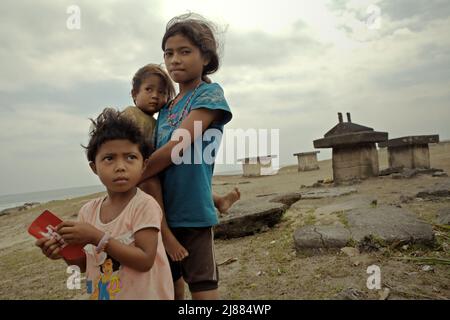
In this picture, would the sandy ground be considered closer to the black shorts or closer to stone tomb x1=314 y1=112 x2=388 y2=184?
the black shorts

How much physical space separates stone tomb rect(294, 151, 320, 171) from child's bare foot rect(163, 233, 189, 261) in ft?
55.3

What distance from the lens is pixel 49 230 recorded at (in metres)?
1.50

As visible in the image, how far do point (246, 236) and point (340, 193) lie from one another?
2979mm

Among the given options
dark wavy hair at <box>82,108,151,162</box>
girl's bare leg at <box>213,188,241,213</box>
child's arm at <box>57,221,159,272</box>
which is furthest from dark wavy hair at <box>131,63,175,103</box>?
child's arm at <box>57,221,159,272</box>

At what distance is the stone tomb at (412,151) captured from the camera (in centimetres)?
976

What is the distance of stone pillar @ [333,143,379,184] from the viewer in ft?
29.2

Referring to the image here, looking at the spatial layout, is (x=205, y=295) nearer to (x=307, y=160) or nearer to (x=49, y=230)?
(x=49, y=230)

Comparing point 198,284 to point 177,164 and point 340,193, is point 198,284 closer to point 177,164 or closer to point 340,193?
point 177,164

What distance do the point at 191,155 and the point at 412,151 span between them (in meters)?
9.74

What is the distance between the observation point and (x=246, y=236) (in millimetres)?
4445

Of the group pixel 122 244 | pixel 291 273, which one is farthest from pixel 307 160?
pixel 122 244
